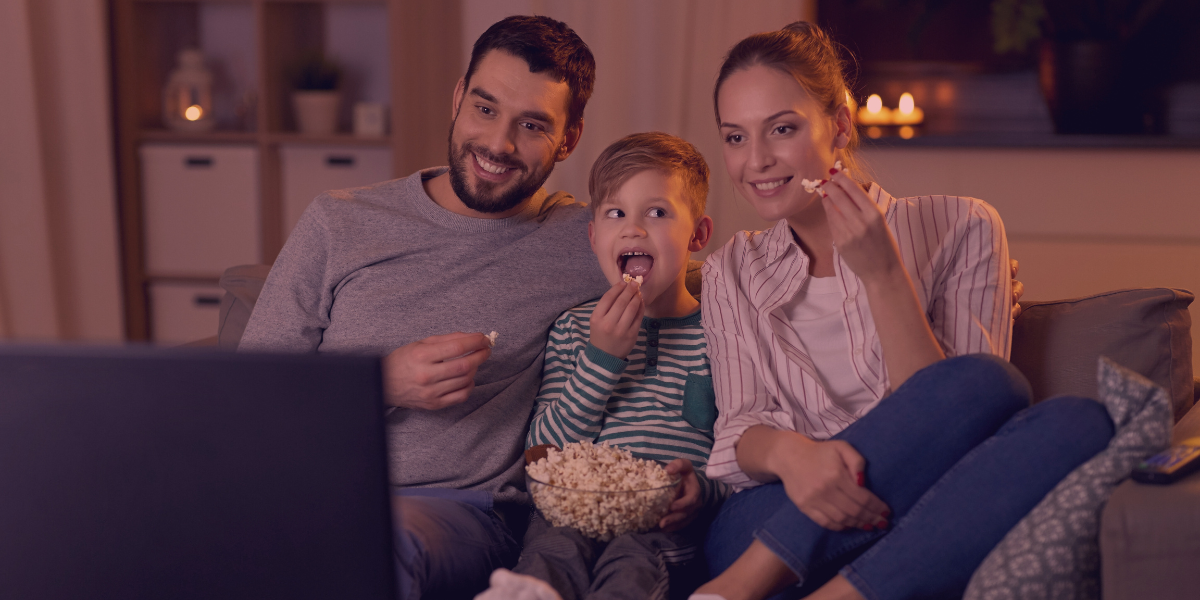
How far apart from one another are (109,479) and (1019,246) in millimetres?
2759

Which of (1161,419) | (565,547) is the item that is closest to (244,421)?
(565,547)

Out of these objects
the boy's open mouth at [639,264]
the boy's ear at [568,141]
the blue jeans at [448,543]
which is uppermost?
the boy's ear at [568,141]

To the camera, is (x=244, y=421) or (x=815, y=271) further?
(x=815, y=271)

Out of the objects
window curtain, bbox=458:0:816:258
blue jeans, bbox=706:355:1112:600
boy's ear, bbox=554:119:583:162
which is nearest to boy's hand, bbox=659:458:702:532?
blue jeans, bbox=706:355:1112:600

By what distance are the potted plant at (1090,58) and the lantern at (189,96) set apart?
9.25 ft

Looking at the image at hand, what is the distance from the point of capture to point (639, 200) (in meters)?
1.43

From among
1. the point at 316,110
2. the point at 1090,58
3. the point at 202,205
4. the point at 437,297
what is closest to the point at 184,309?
the point at 202,205

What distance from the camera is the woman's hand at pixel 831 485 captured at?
1.08 meters

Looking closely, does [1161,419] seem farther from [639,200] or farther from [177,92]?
[177,92]

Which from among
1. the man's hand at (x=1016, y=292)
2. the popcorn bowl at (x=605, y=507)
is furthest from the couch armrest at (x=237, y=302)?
the man's hand at (x=1016, y=292)

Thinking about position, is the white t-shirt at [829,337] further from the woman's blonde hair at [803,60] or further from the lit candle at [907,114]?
the lit candle at [907,114]

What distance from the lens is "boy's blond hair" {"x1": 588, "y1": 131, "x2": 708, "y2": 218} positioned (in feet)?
4.73

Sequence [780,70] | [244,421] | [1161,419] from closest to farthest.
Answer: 1. [244,421]
2. [1161,419]
3. [780,70]

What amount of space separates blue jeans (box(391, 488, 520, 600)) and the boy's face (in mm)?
426
